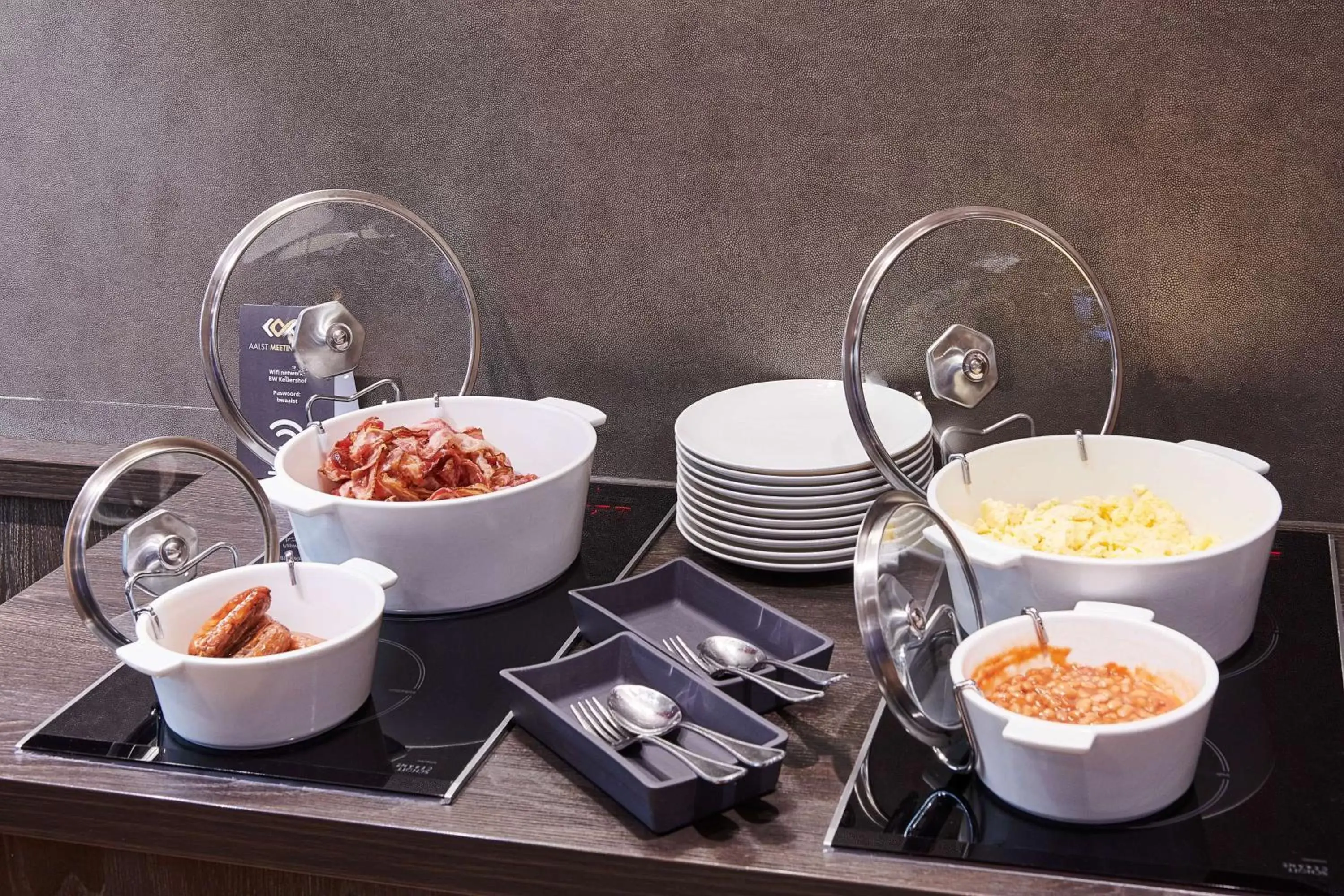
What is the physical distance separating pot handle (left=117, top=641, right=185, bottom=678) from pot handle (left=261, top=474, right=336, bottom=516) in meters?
0.21

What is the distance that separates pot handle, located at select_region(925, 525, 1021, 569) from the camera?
97 centimetres

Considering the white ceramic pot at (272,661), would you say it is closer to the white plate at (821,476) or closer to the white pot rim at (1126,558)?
the white plate at (821,476)

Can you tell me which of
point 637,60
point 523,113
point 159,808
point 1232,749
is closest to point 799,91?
point 637,60

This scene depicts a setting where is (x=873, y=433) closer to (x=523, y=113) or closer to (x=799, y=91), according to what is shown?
(x=799, y=91)

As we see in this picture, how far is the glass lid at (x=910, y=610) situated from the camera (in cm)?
86

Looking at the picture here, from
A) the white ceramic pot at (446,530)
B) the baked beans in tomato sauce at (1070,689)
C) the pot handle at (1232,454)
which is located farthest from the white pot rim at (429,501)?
the pot handle at (1232,454)

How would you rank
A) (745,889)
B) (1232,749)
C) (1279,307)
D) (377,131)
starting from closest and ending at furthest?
1. (745,889)
2. (1232,749)
3. (1279,307)
4. (377,131)

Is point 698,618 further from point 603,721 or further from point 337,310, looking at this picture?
point 337,310

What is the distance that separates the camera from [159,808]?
930mm

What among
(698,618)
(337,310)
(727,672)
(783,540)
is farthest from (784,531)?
(337,310)

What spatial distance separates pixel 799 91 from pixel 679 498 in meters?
0.47

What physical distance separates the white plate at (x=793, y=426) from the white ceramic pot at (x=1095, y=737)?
0.31 metres

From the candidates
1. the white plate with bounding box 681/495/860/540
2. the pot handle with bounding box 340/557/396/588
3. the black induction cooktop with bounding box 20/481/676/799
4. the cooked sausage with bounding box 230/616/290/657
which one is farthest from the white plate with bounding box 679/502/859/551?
the cooked sausage with bounding box 230/616/290/657

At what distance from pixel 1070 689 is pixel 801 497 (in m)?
0.41
